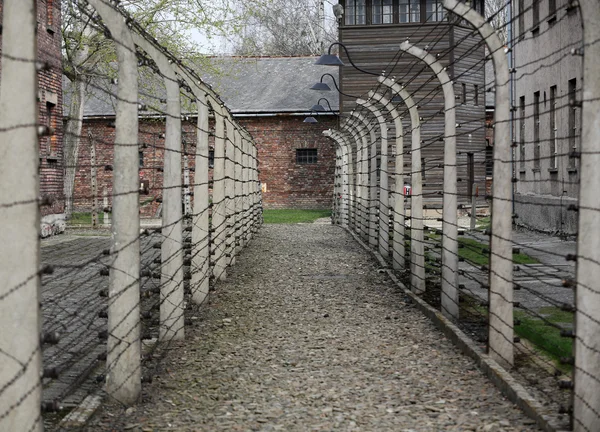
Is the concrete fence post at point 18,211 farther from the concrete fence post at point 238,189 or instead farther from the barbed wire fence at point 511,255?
the concrete fence post at point 238,189

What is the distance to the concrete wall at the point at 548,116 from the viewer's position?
18.8m

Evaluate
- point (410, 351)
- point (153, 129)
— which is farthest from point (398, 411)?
point (153, 129)

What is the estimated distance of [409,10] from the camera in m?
32.3

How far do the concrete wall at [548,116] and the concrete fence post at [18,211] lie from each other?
14.3 m

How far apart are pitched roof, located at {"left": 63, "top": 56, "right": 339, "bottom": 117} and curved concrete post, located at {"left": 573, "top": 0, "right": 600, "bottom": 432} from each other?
35.1 meters

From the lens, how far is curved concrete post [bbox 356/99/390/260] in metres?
13.6

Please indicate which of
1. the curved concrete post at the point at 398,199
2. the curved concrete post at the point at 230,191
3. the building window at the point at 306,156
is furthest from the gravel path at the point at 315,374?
the building window at the point at 306,156

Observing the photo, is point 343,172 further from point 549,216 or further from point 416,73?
point 416,73

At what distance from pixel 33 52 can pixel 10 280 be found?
0.84 meters

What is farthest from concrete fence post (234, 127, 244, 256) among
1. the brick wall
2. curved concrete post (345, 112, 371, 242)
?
the brick wall

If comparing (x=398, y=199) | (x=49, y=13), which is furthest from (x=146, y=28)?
(x=398, y=199)

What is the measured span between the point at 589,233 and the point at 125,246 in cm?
247

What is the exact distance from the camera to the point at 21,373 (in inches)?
145

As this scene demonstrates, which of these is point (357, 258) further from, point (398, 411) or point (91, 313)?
point (398, 411)
